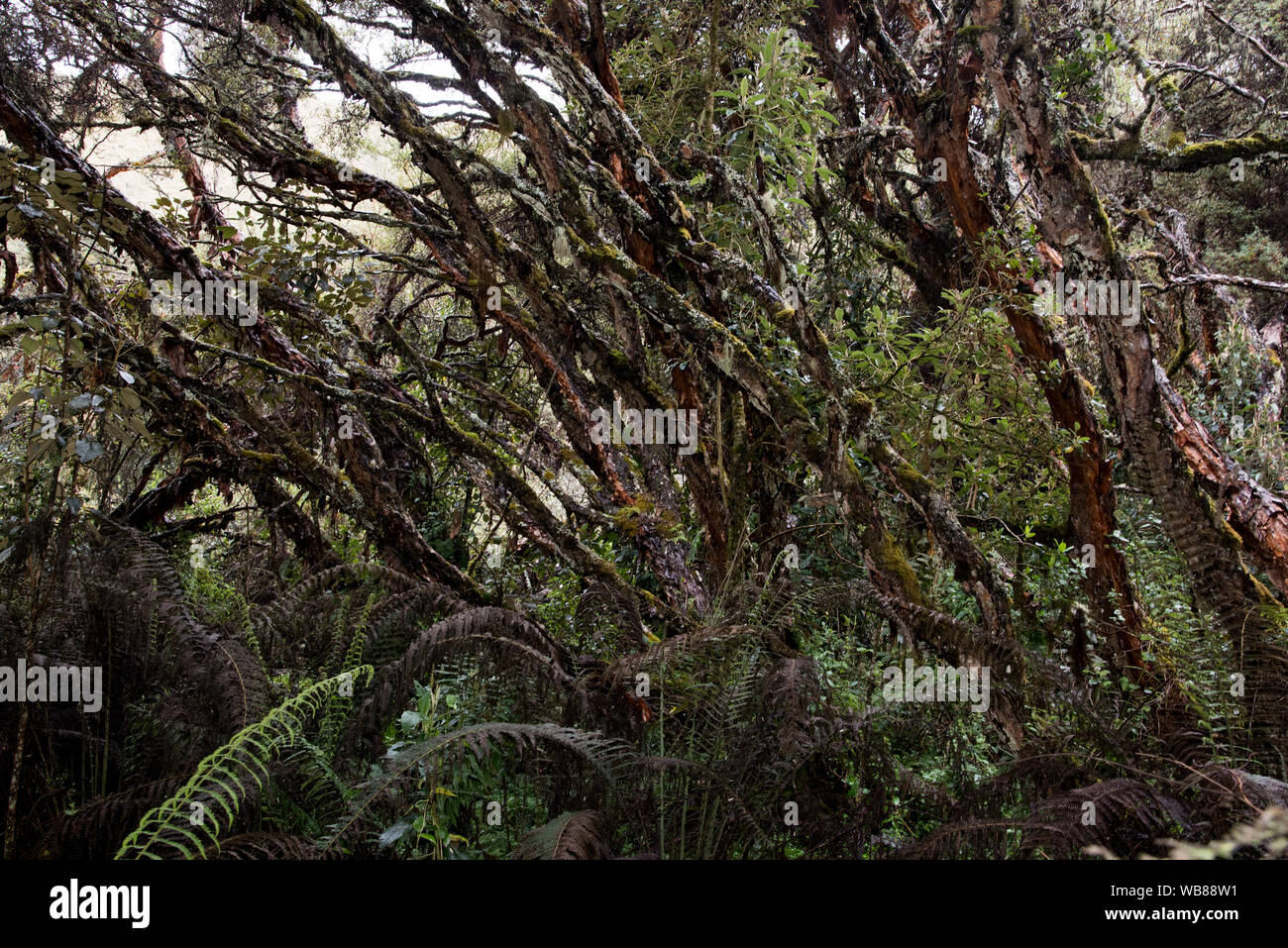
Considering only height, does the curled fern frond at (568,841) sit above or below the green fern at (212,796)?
below

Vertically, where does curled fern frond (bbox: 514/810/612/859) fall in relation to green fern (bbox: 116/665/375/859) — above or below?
below

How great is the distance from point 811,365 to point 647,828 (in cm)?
182

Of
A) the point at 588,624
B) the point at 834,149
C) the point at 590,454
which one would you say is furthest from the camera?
the point at 834,149

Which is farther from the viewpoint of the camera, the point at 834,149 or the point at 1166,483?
the point at 834,149

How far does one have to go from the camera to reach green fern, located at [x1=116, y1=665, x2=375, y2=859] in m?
1.86

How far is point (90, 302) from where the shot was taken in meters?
3.83

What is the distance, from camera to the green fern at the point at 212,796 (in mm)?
1858

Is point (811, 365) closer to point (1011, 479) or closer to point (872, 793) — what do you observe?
point (872, 793)

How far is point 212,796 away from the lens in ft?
6.42
